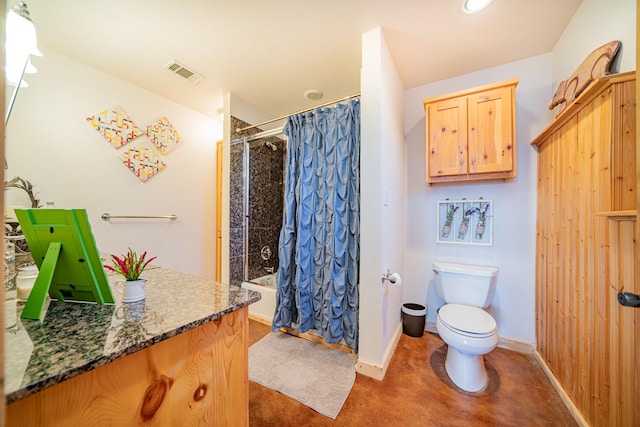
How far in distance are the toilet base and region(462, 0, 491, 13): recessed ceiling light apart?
87.1 inches

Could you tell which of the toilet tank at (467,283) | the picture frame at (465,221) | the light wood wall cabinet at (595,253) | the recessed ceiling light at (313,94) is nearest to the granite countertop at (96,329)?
the light wood wall cabinet at (595,253)

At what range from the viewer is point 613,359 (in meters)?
0.98

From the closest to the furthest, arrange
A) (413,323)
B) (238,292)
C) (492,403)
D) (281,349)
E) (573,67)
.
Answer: (238,292) → (492,403) → (573,67) → (281,349) → (413,323)

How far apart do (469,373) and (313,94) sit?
273 centimetres

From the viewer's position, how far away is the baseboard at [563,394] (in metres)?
1.15

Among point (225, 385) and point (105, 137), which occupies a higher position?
point (105, 137)

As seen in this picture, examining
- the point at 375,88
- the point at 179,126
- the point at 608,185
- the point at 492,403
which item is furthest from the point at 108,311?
the point at 179,126

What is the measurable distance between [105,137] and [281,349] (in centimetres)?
249

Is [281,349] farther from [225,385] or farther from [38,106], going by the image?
[38,106]

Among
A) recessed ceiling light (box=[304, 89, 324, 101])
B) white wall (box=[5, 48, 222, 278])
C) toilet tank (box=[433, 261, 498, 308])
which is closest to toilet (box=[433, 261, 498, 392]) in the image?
toilet tank (box=[433, 261, 498, 308])

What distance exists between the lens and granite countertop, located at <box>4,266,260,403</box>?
0.41 meters

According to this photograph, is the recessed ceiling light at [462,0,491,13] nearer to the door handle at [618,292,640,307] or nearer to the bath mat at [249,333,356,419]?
the door handle at [618,292,640,307]

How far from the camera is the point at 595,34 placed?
1.28 m

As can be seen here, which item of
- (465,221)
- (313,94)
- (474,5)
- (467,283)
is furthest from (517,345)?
(313,94)
